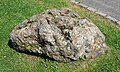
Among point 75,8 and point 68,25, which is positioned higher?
point 68,25

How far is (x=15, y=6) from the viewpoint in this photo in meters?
10.2

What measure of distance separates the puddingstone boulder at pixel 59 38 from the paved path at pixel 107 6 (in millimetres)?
2502

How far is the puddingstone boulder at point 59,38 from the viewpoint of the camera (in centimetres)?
708

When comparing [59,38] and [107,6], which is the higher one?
[59,38]

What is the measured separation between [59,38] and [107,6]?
153 inches

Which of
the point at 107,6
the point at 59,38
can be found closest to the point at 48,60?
the point at 59,38

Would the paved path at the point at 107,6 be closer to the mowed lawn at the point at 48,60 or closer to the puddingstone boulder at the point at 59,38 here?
the mowed lawn at the point at 48,60

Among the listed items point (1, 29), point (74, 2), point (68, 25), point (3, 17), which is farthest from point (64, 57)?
point (74, 2)

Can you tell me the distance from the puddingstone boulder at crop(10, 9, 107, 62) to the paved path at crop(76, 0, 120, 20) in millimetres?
2502

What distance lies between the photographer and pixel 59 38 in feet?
23.3

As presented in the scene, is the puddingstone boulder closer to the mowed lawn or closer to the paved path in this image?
the mowed lawn

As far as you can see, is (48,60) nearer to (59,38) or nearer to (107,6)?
(59,38)

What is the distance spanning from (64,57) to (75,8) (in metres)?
3.32

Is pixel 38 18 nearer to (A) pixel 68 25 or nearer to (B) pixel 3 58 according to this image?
(A) pixel 68 25
